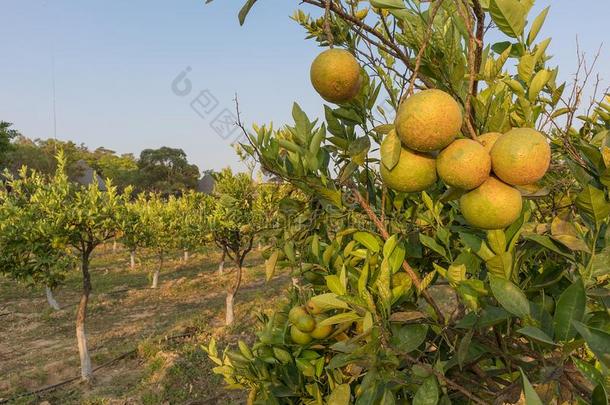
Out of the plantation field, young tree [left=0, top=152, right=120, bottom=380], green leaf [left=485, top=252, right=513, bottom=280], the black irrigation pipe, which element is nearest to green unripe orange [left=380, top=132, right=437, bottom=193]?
green leaf [left=485, top=252, right=513, bottom=280]

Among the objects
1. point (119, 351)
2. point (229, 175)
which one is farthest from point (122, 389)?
point (229, 175)

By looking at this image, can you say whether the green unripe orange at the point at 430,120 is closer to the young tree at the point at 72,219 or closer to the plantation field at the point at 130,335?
the plantation field at the point at 130,335

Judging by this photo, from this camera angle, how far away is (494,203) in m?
0.87

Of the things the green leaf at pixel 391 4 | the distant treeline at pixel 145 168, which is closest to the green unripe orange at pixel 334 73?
the green leaf at pixel 391 4

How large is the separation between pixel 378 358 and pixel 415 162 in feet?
1.89

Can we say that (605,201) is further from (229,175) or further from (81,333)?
(229,175)

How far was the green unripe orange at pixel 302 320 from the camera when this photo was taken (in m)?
1.44

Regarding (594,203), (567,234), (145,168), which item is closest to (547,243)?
(567,234)

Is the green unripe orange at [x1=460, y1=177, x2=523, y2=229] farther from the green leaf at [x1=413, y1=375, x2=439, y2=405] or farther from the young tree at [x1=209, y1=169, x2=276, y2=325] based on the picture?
the young tree at [x1=209, y1=169, x2=276, y2=325]

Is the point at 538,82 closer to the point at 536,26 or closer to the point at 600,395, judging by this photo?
the point at 536,26

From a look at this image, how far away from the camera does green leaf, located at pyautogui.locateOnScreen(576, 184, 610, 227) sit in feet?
3.30

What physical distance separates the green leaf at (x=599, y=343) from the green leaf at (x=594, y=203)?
1.23ft

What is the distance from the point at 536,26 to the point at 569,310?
0.86m

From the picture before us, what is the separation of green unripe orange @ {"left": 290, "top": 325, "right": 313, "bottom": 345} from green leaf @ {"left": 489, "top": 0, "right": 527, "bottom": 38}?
1.16 metres
